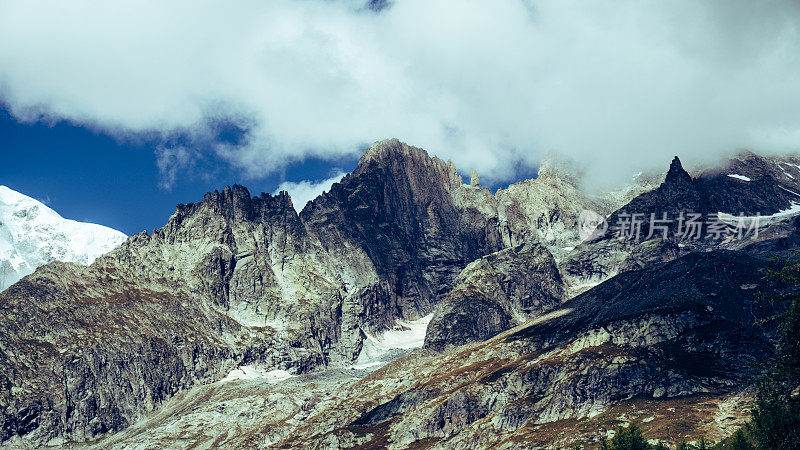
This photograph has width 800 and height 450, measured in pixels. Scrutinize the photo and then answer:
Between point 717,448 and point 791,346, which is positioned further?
point 717,448

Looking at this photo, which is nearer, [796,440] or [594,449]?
[796,440]

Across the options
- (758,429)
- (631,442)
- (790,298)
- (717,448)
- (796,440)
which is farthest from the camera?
(717,448)

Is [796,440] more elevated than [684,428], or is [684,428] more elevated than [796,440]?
[796,440]

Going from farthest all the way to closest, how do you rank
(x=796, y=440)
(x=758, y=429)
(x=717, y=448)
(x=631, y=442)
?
(x=717, y=448), (x=631, y=442), (x=758, y=429), (x=796, y=440)

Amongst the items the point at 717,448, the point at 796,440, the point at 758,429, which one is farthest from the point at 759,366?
the point at 717,448

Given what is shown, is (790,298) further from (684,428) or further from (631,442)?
(684,428)

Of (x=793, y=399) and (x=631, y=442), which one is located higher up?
(x=793, y=399)

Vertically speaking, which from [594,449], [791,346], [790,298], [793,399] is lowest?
[594,449]

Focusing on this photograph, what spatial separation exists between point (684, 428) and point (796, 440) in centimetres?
14362

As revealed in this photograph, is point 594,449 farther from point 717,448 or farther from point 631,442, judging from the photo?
point 631,442

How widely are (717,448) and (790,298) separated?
107m

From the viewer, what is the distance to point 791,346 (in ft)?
185

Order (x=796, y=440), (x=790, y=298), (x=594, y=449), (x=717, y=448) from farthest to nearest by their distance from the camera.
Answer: (x=594, y=449), (x=717, y=448), (x=796, y=440), (x=790, y=298)

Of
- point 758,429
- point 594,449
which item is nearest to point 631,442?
point 758,429
